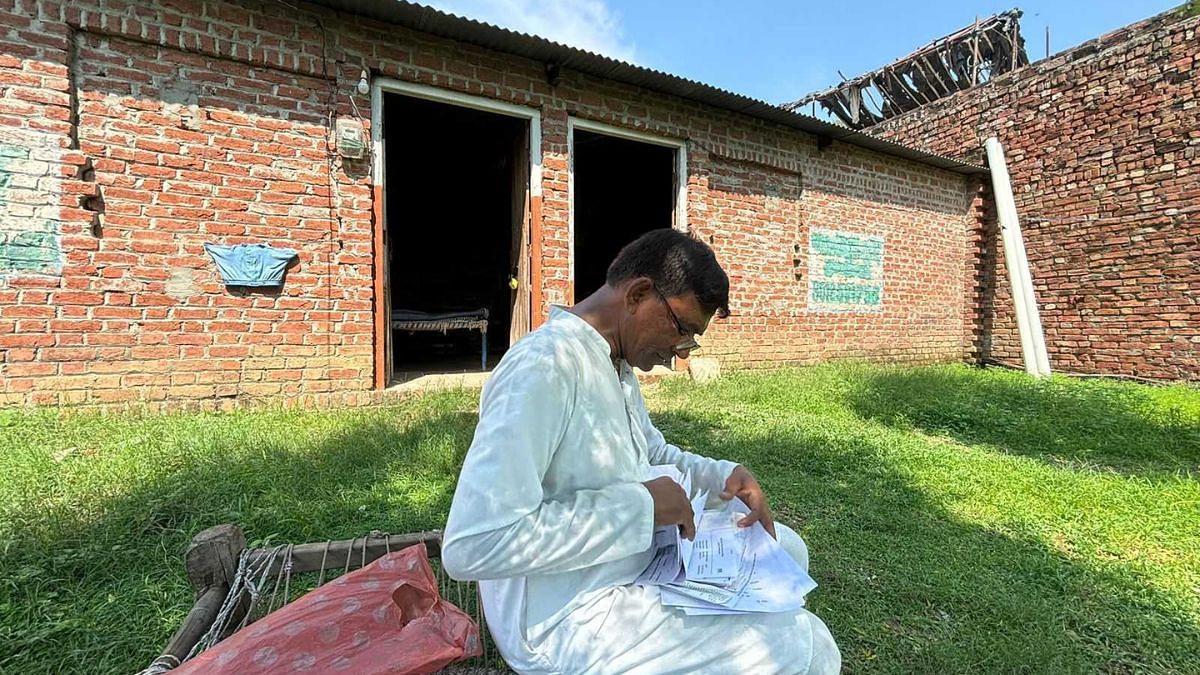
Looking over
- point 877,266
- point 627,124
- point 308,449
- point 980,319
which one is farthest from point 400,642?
point 980,319

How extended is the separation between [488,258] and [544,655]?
10.8 metres

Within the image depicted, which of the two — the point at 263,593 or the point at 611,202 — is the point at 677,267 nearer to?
the point at 263,593

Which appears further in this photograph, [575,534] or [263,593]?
[263,593]

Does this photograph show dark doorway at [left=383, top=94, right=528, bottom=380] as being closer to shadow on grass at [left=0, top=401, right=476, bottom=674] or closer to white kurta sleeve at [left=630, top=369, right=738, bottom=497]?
shadow on grass at [left=0, top=401, right=476, bottom=674]

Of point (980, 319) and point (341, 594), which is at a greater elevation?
point (980, 319)

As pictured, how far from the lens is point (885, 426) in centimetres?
563

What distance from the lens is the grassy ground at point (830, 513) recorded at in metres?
2.20

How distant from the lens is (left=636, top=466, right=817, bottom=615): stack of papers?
1243mm

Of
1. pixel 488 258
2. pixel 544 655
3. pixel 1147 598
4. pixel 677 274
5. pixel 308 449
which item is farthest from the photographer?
pixel 488 258

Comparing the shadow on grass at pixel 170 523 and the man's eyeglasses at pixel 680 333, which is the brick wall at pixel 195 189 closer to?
the shadow on grass at pixel 170 523

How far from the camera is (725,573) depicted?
1336mm

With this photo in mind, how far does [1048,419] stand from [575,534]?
6344 millimetres

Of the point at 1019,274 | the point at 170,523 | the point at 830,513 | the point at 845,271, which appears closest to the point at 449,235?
the point at 845,271

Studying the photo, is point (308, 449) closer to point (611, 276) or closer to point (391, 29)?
point (611, 276)
